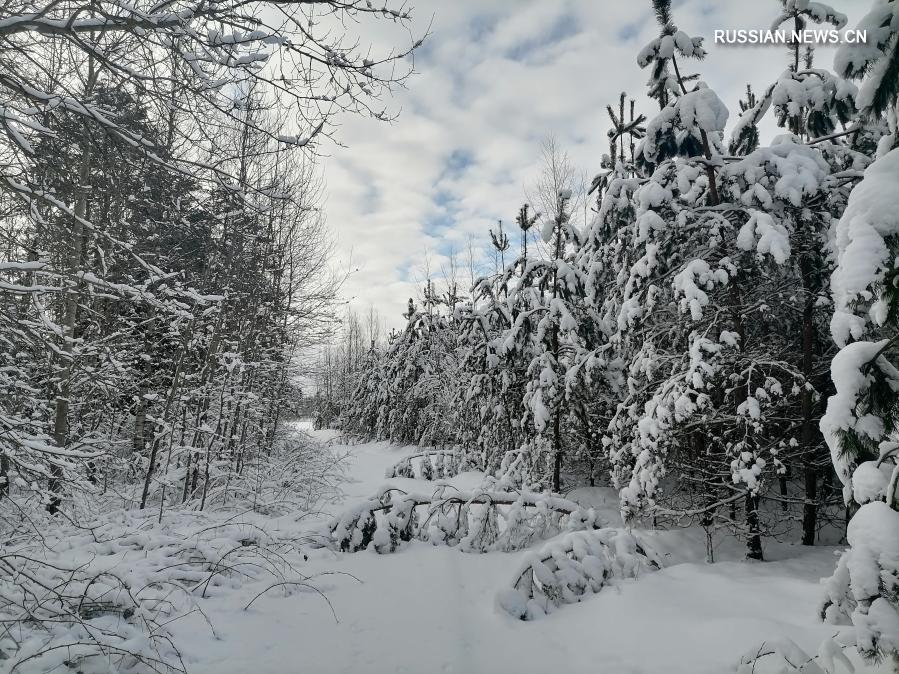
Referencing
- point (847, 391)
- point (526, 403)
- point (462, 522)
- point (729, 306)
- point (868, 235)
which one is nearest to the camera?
point (868, 235)

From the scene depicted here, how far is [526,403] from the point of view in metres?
7.15

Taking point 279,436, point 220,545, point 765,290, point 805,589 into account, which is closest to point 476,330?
point 765,290

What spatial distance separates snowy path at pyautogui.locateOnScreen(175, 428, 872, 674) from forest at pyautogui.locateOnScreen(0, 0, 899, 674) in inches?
1.1

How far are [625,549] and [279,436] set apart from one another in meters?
A: 13.1

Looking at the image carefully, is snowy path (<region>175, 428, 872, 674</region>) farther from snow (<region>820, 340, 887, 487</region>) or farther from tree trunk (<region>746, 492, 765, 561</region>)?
snow (<region>820, 340, 887, 487</region>)

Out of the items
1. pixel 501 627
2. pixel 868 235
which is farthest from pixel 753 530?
pixel 868 235

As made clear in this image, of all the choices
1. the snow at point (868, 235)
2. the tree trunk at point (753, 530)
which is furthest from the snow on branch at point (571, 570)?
the snow at point (868, 235)

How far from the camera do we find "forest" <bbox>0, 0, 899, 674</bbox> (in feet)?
8.24

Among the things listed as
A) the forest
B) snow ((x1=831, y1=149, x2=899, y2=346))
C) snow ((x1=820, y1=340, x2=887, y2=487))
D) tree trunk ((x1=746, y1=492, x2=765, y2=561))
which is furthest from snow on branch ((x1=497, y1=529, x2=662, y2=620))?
snow ((x1=831, y1=149, x2=899, y2=346))

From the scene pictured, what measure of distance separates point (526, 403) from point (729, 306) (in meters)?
3.23

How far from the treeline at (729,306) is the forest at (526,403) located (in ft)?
0.10

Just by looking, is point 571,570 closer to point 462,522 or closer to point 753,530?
point 462,522

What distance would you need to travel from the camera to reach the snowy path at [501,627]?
302 cm

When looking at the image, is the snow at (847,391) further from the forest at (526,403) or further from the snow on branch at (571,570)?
the snow on branch at (571,570)
